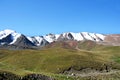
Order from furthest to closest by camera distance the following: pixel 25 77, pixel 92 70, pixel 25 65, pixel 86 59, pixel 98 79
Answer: pixel 86 59
pixel 25 65
pixel 92 70
pixel 98 79
pixel 25 77

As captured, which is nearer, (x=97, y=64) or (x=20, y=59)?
(x=97, y=64)

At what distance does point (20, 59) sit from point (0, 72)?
68805 mm

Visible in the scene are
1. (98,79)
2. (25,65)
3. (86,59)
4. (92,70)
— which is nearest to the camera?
(98,79)

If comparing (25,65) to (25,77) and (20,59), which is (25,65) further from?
(25,77)

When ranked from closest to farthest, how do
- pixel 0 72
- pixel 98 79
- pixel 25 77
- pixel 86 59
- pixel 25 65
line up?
pixel 0 72, pixel 25 77, pixel 98 79, pixel 25 65, pixel 86 59

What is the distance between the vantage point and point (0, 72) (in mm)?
48156

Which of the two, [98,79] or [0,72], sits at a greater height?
[0,72]

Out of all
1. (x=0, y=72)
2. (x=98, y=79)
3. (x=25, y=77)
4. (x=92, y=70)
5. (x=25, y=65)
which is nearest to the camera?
(x=0, y=72)

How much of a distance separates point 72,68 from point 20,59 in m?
25.5

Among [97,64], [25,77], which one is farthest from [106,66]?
[25,77]

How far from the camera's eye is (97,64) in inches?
4168

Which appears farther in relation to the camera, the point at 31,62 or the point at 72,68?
the point at 31,62

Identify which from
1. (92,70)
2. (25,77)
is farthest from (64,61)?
(25,77)

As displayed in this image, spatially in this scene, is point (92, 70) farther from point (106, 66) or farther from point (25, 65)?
point (25, 65)
